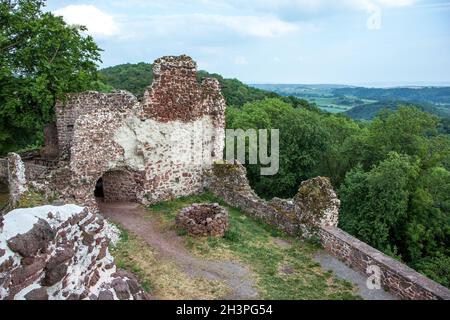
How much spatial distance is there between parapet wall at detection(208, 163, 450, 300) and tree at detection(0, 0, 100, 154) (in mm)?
7586

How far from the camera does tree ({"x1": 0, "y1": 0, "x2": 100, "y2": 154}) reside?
18812 millimetres

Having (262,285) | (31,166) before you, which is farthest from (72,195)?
(262,285)

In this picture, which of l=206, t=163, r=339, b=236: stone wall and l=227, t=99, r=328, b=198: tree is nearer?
l=206, t=163, r=339, b=236: stone wall

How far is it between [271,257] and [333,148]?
→ 2239cm

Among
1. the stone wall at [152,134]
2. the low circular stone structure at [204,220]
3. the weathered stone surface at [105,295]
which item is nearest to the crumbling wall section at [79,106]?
the stone wall at [152,134]

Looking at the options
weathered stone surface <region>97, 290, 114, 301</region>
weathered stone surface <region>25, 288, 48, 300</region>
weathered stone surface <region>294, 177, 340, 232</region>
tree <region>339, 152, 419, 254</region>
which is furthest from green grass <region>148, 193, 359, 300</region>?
tree <region>339, 152, 419, 254</region>

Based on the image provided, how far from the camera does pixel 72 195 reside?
14.5 meters

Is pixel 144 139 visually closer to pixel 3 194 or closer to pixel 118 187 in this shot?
Answer: pixel 118 187

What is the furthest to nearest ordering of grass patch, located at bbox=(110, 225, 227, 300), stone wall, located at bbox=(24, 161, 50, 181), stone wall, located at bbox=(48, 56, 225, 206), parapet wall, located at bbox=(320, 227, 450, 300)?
stone wall, located at bbox=(48, 56, 225, 206) < stone wall, located at bbox=(24, 161, 50, 181) < grass patch, located at bbox=(110, 225, 227, 300) < parapet wall, located at bbox=(320, 227, 450, 300)

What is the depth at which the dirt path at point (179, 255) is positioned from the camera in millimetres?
10711

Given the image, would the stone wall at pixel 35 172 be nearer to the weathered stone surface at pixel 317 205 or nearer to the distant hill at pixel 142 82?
the weathered stone surface at pixel 317 205

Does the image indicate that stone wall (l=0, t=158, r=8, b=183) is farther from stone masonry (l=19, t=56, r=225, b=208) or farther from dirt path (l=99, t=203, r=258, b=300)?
dirt path (l=99, t=203, r=258, b=300)

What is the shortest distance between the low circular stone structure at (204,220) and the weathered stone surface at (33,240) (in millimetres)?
6644
